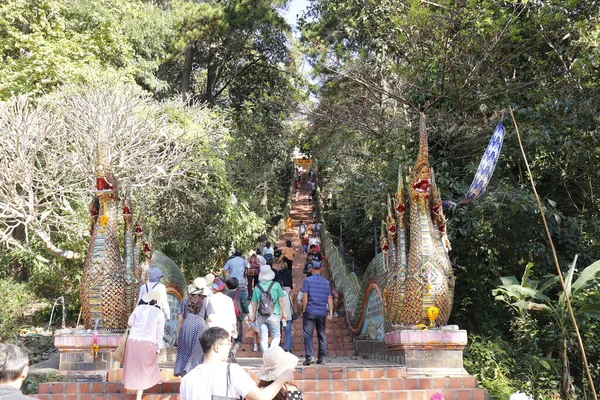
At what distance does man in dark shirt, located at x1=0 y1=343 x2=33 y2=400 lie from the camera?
3.06m

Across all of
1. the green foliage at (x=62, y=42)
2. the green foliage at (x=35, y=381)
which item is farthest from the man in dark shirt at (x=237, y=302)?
the green foliage at (x=62, y=42)

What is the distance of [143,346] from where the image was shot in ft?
21.9

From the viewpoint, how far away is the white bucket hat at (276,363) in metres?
4.25

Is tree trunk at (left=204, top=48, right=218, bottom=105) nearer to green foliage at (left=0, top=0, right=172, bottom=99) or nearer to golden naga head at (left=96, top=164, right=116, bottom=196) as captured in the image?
green foliage at (left=0, top=0, right=172, bottom=99)

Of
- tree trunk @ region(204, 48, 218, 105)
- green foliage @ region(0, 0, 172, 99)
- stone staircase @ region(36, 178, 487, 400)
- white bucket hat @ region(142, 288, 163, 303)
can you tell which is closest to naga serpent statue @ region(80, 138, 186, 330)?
stone staircase @ region(36, 178, 487, 400)

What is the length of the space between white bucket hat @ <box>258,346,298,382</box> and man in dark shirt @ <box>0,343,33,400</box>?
161 centimetres

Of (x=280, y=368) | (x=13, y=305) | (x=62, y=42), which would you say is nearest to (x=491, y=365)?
(x=280, y=368)

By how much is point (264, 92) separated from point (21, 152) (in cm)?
1301

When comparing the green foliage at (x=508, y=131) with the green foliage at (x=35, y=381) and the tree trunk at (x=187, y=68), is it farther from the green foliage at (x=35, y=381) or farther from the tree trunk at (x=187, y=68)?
the tree trunk at (x=187, y=68)

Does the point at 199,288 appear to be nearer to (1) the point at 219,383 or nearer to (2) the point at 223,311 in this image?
(2) the point at 223,311

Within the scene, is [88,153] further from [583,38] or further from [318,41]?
[583,38]

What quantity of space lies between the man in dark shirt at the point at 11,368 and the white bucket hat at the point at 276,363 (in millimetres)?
1614

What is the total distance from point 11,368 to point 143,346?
3658 mm

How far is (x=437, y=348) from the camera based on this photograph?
825cm
